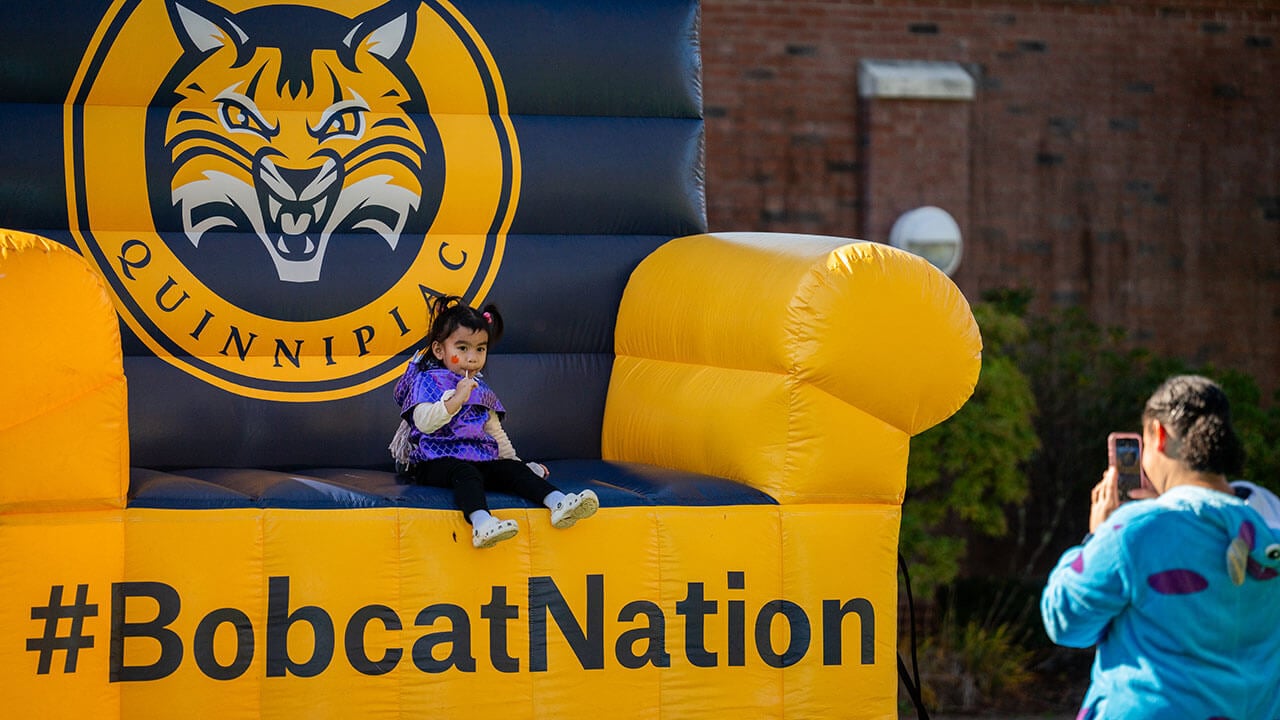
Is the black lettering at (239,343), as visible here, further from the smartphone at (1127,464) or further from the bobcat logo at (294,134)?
the smartphone at (1127,464)

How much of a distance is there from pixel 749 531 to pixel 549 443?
1.06 meters

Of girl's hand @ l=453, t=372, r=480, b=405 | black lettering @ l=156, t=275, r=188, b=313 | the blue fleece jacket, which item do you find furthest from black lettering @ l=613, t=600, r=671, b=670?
black lettering @ l=156, t=275, r=188, b=313

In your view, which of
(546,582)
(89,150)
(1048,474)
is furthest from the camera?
(1048,474)

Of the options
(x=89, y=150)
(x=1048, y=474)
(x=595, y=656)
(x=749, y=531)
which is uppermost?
(x=89, y=150)

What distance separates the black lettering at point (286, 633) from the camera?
130 inches

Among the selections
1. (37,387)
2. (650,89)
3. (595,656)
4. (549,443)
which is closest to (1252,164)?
(650,89)

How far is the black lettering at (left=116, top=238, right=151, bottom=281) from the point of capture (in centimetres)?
423

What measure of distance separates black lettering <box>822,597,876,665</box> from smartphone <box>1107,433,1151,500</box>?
1.06 metres

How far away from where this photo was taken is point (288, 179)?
4379 mm

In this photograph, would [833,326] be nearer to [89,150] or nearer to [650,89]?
[650,89]

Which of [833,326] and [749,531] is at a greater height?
[833,326]

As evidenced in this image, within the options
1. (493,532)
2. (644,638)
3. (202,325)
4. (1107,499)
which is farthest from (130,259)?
(1107,499)

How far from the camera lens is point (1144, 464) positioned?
8.31 ft

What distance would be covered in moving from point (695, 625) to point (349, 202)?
1736 mm
